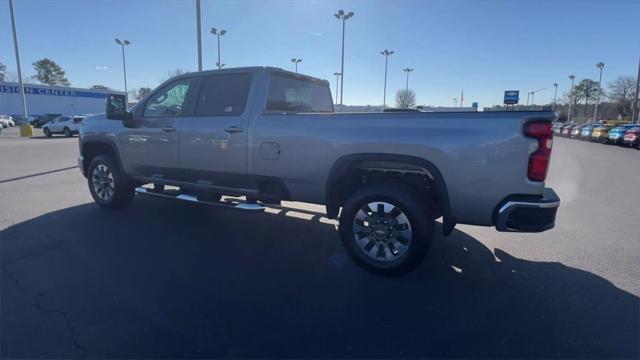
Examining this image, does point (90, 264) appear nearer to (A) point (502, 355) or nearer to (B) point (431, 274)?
(B) point (431, 274)

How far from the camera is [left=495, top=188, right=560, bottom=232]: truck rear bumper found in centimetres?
320

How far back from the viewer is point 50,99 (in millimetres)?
50000

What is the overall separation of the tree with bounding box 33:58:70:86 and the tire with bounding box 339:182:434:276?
105533mm

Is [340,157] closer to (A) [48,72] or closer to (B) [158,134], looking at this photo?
(B) [158,134]

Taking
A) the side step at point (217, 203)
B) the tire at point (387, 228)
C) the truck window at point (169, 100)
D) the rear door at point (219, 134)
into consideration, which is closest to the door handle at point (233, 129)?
the rear door at point (219, 134)

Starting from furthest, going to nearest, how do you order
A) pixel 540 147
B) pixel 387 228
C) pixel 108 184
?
pixel 108 184, pixel 387 228, pixel 540 147

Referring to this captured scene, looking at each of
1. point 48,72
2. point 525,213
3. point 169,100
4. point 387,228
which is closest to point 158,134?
point 169,100

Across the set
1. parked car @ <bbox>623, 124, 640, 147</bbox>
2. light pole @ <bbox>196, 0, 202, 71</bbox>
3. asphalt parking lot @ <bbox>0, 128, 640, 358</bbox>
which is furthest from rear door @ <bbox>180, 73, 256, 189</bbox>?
parked car @ <bbox>623, 124, 640, 147</bbox>

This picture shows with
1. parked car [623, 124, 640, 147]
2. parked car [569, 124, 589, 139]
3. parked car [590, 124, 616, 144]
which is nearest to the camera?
parked car [623, 124, 640, 147]

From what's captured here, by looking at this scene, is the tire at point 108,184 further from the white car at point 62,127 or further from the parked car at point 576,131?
the parked car at point 576,131

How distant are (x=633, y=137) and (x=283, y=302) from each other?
26.7 metres

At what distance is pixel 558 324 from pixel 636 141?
83.2 ft

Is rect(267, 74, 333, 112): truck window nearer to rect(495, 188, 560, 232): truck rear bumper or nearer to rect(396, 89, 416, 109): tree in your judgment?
rect(495, 188, 560, 232): truck rear bumper

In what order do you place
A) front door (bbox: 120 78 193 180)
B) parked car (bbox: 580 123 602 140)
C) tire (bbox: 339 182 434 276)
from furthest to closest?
1. parked car (bbox: 580 123 602 140)
2. front door (bbox: 120 78 193 180)
3. tire (bbox: 339 182 434 276)
